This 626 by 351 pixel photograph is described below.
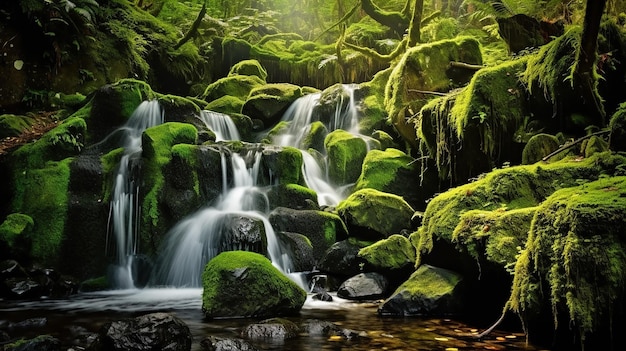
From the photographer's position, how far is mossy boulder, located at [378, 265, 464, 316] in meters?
5.83

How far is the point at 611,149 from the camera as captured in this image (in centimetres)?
584

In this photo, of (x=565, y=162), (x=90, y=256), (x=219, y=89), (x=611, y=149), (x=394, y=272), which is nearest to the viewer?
(x=611, y=149)

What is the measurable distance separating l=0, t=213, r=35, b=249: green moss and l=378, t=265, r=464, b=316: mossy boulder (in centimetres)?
688

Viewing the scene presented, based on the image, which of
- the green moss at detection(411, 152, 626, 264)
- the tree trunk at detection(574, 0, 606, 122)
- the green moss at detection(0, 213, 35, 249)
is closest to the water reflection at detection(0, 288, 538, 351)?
the green moss at detection(411, 152, 626, 264)

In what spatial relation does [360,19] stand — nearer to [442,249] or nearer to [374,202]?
[374,202]

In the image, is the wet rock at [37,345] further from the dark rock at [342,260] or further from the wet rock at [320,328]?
the dark rock at [342,260]

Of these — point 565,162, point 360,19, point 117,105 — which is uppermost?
point 360,19

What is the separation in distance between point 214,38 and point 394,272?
16.5 meters

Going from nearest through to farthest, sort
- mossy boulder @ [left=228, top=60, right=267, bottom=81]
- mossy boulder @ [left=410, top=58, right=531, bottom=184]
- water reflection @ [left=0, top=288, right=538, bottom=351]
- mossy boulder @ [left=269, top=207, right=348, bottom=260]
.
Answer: water reflection @ [left=0, top=288, right=538, bottom=351]
mossy boulder @ [left=410, top=58, right=531, bottom=184]
mossy boulder @ [left=269, top=207, right=348, bottom=260]
mossy boulder @ [left=228, top=60, right=267, bottom=81]

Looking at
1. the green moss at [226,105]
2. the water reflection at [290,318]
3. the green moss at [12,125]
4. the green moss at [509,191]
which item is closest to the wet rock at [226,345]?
the water reflection at [290,318]

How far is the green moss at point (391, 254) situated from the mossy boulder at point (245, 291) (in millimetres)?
1945

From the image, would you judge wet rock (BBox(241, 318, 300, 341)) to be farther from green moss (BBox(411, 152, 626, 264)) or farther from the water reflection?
green moss (BBox(411, 152, 626, 264))

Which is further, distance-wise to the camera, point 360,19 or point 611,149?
point 360,19

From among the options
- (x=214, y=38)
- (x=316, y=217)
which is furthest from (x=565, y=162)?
(x=214, y=38)
